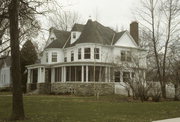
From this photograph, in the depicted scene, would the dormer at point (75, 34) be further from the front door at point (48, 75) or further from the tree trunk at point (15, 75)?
the tree trunk at point (15, 75)

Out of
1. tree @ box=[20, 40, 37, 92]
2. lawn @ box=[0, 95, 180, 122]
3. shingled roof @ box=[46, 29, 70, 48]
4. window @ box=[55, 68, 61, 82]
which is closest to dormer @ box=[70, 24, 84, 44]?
shingled roof @ box=[46, 29, 70, 48]

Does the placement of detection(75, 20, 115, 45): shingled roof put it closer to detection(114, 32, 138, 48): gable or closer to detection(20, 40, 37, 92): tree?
detection(114, 32, 138, 48): gable

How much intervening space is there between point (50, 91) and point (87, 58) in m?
6.38

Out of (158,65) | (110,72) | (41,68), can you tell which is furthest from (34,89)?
(158,65)

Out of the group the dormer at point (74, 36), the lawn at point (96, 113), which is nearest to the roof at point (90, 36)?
the dormer at point (74, 36)

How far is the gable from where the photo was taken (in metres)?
37.1

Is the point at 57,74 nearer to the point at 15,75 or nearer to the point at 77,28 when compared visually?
the point at 77,28

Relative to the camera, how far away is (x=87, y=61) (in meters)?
34.2

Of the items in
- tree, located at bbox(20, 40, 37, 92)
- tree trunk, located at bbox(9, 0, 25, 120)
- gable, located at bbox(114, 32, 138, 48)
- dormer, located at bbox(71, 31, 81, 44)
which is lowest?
tree trunk, located at bbox(9, 0, 25, 120)

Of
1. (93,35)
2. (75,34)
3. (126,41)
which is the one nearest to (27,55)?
(75,34)

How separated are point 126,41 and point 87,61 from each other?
21.6 feet

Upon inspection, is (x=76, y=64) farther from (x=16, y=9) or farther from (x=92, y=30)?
(x=16, y=9)

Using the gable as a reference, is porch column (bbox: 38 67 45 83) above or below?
below

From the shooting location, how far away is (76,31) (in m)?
38.7
